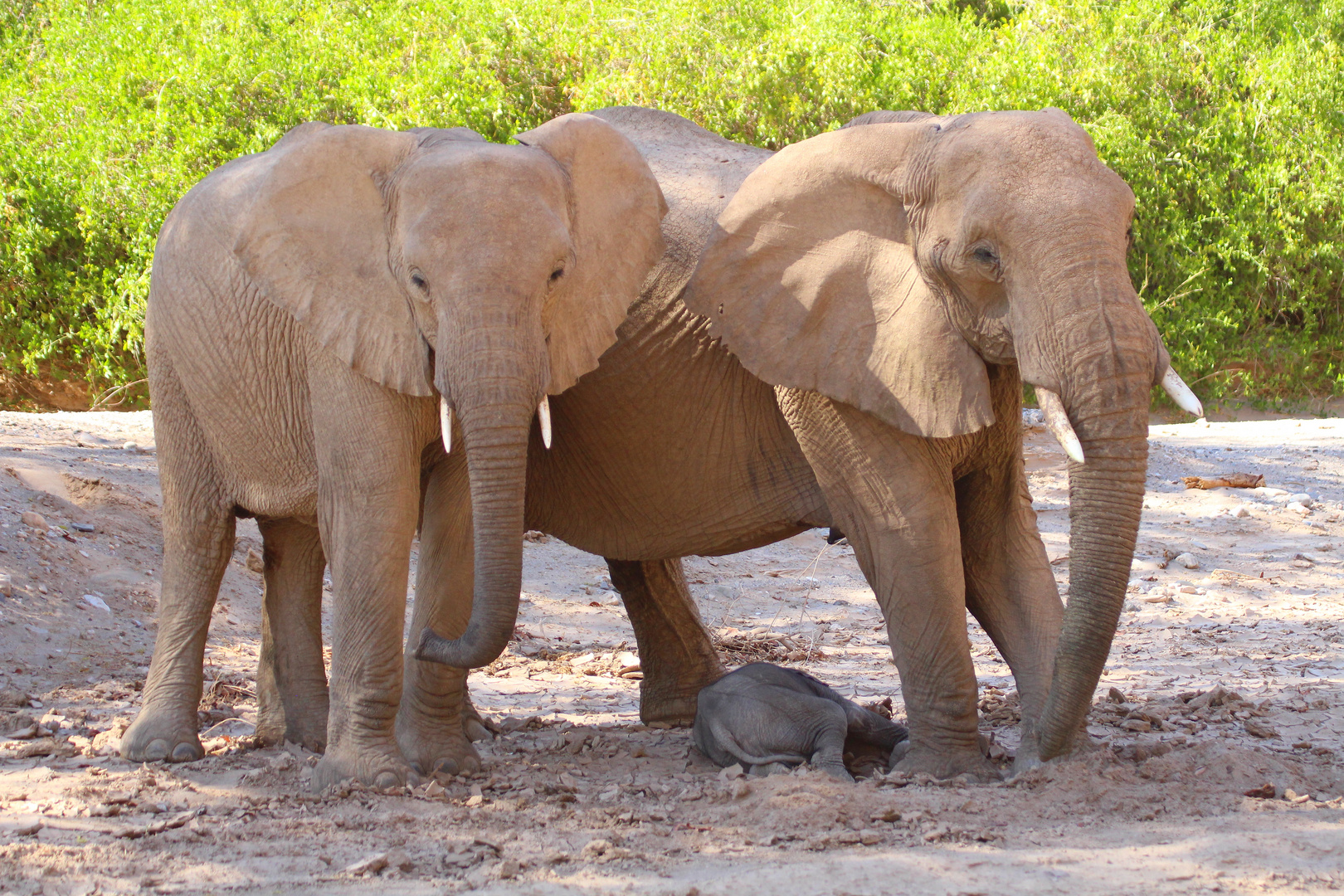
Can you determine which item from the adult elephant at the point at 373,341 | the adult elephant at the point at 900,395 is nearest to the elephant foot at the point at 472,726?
the adult elephant at the point at 900,395

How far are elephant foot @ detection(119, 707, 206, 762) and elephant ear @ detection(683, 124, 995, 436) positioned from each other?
2.55 m

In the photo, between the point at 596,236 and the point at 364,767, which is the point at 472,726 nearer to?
the point at 364,767

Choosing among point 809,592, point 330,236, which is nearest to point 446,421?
point 330,236

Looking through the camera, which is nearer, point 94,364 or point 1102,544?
point 1102,544

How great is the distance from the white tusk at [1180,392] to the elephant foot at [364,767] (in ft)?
8.95

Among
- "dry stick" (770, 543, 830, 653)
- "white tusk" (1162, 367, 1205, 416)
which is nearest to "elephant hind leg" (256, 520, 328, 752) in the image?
"dry stick" (770, 543, 830, 653)

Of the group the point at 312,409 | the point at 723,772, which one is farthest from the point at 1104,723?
the point at 312,409

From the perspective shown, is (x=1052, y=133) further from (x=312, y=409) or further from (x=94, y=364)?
(x=94, y=364)

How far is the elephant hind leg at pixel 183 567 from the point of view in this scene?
216 inches

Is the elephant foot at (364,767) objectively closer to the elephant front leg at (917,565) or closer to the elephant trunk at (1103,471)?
the elephant front leg at (917,565)

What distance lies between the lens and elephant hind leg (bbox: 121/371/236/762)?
5.49 metres

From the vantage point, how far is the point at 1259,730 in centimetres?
524

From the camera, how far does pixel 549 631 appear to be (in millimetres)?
8438

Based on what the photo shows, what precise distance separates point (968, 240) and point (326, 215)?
2101 millimetres
